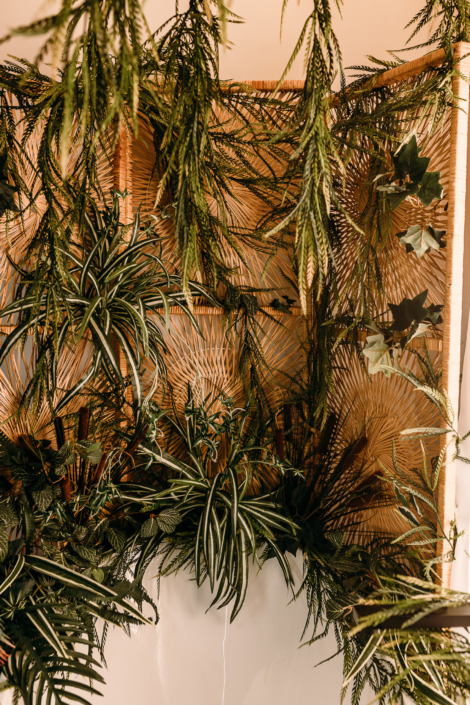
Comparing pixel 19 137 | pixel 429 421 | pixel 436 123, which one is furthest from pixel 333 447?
pixel 19 137

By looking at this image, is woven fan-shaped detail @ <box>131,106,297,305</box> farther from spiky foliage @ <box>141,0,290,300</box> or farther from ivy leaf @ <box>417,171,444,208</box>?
ivy leaf @ <box>417,171,444,208</box>

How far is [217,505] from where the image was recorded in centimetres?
143

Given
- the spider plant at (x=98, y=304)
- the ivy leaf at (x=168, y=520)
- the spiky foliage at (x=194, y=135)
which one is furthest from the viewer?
the ivy leaf at (x=168, y=520)

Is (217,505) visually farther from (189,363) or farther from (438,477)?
(438,477)

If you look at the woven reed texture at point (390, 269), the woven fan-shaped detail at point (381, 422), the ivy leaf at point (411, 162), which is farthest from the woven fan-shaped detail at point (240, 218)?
the ivy leaf at point (411, 162)

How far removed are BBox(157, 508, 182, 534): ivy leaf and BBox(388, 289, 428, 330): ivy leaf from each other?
2.53ft

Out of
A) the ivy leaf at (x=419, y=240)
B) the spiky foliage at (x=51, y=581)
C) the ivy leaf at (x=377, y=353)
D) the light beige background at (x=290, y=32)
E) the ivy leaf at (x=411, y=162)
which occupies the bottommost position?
the spiky foliage at (x=51, y=581)

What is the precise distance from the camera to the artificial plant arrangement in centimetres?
107

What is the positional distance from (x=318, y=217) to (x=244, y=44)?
1.14m

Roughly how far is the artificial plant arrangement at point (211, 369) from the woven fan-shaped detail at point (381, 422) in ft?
0.05

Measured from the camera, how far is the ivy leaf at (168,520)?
1371mm

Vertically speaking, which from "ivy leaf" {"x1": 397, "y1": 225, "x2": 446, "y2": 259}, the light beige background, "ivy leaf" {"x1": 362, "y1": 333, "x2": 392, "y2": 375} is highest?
the light beige background

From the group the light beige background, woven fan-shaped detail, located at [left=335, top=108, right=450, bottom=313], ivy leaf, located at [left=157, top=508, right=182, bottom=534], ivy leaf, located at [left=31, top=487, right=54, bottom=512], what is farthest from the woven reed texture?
ivy leaf, located at [left=31, top=487, right=54, bottom=512]

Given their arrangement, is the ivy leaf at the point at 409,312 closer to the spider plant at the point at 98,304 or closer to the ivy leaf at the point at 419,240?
the ivy leaf at the point at 419,240
